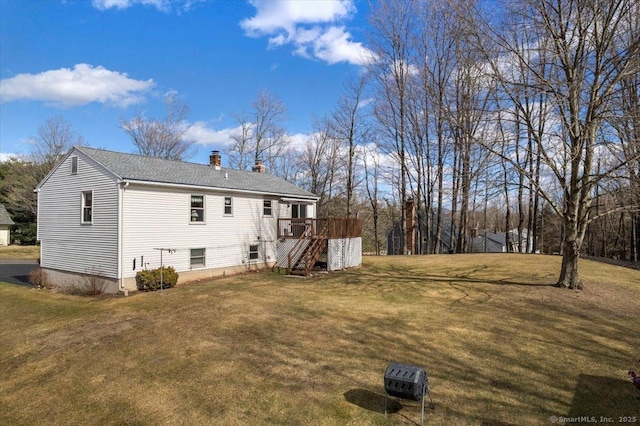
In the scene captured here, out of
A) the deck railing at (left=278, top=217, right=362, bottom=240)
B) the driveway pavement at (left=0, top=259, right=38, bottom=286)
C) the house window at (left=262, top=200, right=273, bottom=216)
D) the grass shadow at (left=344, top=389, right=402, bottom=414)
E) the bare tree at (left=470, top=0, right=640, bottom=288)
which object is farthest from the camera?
the house window at (left=262, top=200, right=273, bottom=216)

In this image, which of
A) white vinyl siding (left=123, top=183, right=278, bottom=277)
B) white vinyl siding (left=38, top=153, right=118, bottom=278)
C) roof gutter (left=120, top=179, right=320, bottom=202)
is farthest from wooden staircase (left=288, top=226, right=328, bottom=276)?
white vinyl siding (left=38, top=153, right=118, bottom=278)

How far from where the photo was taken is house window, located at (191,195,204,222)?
54.5 feet

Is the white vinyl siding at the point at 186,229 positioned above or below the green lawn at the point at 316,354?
above

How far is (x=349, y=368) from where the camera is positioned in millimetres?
6762

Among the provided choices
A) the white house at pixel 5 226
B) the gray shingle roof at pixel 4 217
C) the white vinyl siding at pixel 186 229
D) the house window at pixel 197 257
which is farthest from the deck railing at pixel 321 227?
the white house at pixel 5 226

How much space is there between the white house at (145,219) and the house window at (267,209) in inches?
2.6

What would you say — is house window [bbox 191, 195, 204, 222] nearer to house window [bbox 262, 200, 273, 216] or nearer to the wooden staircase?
house window [bbox 262, 200, 273, 216]

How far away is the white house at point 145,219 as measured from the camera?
1430 centimetres

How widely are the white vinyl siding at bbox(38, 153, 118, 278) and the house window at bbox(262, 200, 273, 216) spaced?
7.72 meters

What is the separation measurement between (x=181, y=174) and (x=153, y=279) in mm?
5236

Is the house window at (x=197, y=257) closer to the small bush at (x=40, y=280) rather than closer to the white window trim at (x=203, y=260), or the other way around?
the white window trim at (x=203, y=260)

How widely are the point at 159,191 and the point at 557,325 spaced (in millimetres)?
14143

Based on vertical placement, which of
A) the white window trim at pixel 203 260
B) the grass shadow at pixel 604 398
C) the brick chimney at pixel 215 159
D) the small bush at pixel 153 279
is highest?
the brick chimney at pixel 215 159

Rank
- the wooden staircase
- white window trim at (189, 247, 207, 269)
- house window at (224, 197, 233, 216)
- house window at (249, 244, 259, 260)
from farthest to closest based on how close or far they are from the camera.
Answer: house window at (249, 244, 259, 260) → house window at (224, 197, 233, 216) → the wooden staircase → white window trim at (189, 247, 207, 269)
